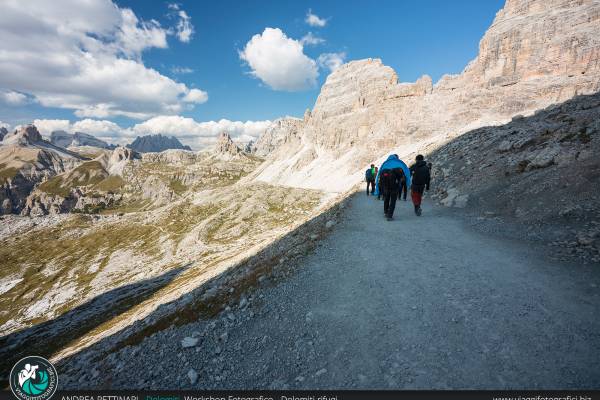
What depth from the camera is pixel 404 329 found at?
6.91 m

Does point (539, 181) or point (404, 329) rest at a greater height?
point (539, 181)

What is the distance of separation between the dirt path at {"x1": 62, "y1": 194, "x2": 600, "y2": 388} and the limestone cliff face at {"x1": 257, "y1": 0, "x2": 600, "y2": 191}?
4372 cm

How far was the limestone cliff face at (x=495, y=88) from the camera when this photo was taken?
67.6 m

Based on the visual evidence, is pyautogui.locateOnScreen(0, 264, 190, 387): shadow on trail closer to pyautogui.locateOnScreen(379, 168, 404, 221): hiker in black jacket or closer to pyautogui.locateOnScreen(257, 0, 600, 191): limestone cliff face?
pyautogui.locateOnScreen(379, 168, 404, 221): hiker in black jacket

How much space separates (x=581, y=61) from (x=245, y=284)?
104 meters

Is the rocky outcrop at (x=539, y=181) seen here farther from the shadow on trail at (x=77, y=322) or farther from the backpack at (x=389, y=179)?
the shadow on trail at (x=77, y=322)

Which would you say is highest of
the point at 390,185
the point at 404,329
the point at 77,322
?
the point at 390,185

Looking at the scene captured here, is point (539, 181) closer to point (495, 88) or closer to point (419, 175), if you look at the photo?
point (419, 175)

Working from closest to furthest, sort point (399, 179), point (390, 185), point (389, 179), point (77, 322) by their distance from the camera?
1. point (389, 179)
2. point (390, 185)
3. point (399, 179)
4. point (77, 322)

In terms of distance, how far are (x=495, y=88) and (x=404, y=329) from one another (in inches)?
3867

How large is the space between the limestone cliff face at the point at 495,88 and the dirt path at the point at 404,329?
43719 millimetres

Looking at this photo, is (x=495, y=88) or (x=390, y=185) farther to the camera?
(x=495, y=88)

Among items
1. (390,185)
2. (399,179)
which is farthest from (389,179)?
(399,179)

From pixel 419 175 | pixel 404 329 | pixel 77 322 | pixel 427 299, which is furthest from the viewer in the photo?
pixel 77 322
